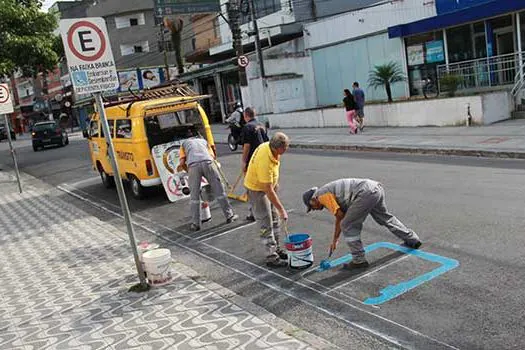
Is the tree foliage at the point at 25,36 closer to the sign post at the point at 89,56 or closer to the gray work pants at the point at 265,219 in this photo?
the sign post at the point at 89,56

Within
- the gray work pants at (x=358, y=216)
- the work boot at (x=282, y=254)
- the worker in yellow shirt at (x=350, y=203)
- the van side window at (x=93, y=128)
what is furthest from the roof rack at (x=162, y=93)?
the gray work pants at (x=358, y=216)

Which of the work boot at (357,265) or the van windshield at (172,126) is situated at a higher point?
the van windshield at (172,126)

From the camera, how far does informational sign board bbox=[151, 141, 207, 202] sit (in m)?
10.9

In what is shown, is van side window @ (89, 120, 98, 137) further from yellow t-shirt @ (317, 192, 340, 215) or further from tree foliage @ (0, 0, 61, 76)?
yellow t-shirt @ (317, 192, 340, 215)

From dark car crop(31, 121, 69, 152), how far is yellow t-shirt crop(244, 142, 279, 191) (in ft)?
89.3

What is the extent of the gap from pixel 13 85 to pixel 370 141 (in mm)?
71916

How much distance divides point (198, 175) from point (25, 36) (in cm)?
1362

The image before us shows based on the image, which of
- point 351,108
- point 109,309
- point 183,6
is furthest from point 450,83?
point 109,309

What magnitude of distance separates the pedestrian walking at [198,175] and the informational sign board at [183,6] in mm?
17255

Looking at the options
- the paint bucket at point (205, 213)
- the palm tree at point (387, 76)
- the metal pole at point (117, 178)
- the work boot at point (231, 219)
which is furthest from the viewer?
the palm tree at point (387, 76)

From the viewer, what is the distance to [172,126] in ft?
37.0

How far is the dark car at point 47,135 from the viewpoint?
101ft

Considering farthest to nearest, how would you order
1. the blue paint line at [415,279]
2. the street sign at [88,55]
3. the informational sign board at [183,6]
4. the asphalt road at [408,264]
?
the informational sign board at [183,6], the street sign at [88,55], the blue paint line at [415,279], the asphalt road at [408,264]

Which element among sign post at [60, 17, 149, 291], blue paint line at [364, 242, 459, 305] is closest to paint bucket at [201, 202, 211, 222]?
sign post at [60, 17, 149, 291]
